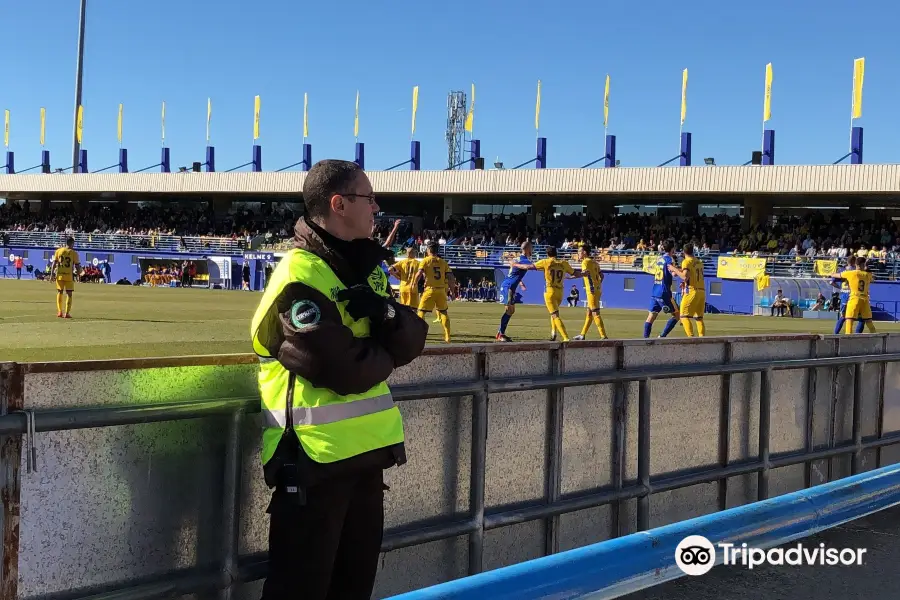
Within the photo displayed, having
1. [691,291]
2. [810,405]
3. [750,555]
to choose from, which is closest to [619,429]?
[750,555]

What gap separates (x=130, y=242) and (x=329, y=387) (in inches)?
2510

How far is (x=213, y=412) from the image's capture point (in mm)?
3498

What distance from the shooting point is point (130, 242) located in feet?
209

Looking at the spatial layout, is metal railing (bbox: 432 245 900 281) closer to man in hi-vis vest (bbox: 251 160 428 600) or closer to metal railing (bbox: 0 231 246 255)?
metal railing (bbox: 0 231 246 255)

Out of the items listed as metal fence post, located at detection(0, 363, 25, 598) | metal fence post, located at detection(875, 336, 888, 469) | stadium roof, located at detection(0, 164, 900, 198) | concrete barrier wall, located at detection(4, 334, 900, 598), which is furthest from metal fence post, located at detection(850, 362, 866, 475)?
stadium roof, located at detection(0, 164, 900, 198)

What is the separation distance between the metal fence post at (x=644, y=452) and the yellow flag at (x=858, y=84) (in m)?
42.7

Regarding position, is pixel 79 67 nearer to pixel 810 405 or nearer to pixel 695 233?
pixel 695 233

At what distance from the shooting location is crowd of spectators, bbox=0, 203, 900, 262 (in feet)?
145

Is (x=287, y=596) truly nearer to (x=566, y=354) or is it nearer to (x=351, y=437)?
(x=351, y=437)

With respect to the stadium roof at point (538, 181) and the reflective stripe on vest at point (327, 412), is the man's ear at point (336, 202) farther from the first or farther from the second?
the stadium roof at point (538, 181)

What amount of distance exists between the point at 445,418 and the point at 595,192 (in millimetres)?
48451

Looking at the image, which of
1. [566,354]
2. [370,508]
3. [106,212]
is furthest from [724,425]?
[106,212]

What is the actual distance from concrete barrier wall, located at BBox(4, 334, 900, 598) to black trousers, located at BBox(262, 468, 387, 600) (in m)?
0.49

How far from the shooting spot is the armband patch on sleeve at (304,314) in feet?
9.79
